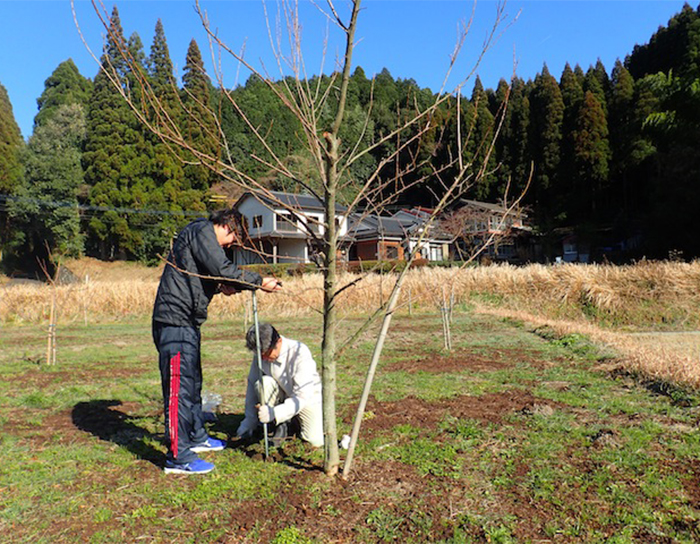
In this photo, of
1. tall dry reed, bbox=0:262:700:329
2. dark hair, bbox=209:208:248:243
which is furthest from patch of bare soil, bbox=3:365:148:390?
tall dry reed, bbox=0:262:700:329

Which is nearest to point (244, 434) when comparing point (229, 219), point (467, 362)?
point (229, 219)

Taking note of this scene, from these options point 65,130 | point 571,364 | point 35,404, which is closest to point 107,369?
point 35,404

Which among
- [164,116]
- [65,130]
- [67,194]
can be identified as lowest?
[164,116]

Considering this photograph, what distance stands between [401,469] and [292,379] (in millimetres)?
943

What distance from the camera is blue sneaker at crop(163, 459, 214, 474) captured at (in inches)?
114

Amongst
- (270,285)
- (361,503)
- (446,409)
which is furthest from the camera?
(446,409)

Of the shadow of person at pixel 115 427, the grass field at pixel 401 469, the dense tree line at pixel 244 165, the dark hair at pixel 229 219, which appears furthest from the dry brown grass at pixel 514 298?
the dense tree line at pixel 244 165

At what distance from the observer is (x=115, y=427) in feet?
13.0

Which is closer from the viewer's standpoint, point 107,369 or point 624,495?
point 624,495

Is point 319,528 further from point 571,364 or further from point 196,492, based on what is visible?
point 571,364

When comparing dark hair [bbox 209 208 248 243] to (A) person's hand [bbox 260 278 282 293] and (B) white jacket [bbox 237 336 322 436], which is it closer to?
(A) person's hand [bbox 260 278 282 293]

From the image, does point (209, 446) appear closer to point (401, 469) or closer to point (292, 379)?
point (292, 379)

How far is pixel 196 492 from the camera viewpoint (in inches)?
104

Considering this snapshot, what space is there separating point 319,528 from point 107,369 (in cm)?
534
